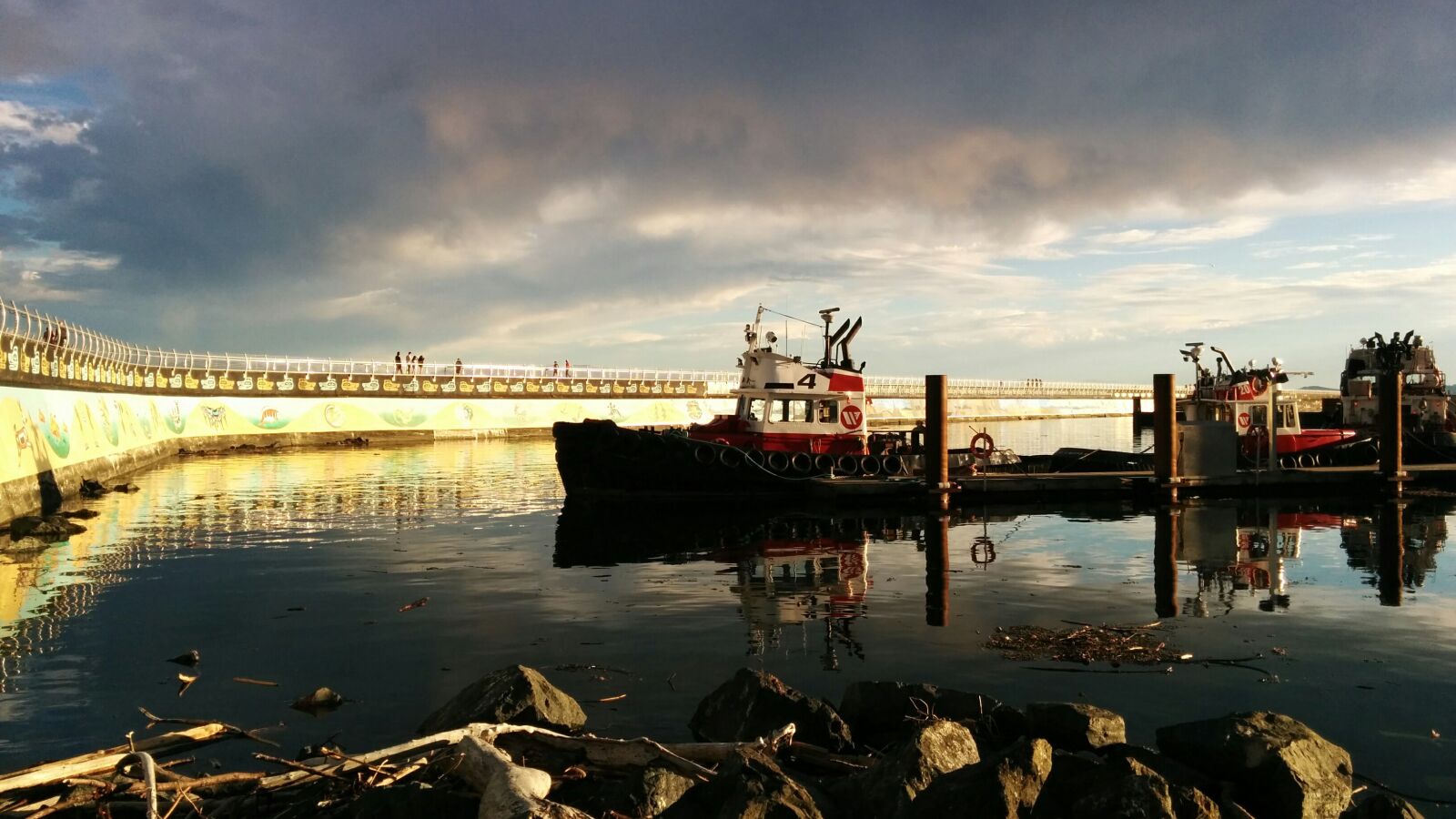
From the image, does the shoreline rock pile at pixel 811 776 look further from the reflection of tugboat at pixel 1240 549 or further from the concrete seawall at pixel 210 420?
the concrete seawall at pixel 210 420

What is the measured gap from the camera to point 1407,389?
130 ft

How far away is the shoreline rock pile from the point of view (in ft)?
18.0

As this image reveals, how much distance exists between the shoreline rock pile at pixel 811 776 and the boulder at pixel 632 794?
0.04 feet

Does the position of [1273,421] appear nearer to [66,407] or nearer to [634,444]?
[634,444]

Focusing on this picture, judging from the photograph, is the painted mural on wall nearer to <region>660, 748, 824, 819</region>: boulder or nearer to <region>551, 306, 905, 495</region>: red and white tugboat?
<region>551, 306, 905, 495</region>: red and white tugboat

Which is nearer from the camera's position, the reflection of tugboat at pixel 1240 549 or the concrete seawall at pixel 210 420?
the reflection of tugboat at pixel 1240 549

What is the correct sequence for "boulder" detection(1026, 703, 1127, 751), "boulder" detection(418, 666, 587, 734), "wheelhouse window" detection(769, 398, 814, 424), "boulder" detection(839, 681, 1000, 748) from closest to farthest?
"boulder" detection(1026, 703, 1127, 751), "boulder" detection(418, 666, 587, 734), "boulder" detection(839, 681, 1000, 748), "wheelhouse window" detection(769, 398, 814, 424)

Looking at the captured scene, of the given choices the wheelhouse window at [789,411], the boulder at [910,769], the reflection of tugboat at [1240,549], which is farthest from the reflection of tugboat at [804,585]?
the wheelhouse window at [789,411]

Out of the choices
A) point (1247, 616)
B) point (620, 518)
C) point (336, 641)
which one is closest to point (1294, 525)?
point (1247, 616)

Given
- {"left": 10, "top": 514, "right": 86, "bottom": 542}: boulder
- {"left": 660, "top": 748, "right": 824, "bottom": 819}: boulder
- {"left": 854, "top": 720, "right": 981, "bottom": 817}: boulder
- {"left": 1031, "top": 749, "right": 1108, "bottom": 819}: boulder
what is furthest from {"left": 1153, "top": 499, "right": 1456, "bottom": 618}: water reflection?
{"left": 10, "top": 514, "right": 86, "bottom": 542}: boulder

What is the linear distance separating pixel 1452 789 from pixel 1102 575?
8.81 meters

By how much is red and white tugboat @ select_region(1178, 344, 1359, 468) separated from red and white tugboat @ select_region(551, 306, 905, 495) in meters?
12.7

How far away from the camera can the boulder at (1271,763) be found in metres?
5.95

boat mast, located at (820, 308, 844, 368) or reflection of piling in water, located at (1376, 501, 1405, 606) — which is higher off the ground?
boat mast, located at (820, 308, 844, 368)
